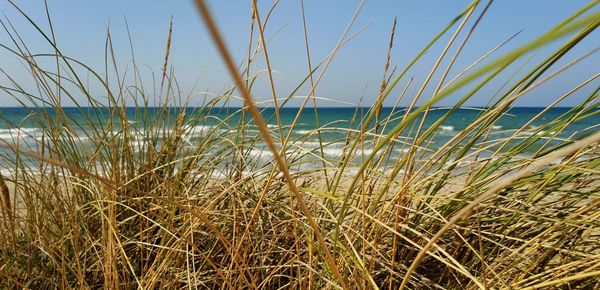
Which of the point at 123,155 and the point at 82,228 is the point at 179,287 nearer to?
the point at 82,228

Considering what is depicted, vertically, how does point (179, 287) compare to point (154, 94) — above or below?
below

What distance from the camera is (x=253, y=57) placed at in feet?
4.28

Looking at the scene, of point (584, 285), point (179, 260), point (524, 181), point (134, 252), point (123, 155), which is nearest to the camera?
point (584, 285)

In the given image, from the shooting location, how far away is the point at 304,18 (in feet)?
3.34

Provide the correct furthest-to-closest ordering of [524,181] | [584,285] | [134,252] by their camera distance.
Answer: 1. [134,252]
2. [524,181]
3. [584,285]

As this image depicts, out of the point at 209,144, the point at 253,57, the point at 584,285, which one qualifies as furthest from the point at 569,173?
the point at 209,144

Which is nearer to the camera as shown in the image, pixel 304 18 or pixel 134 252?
pixel 304 18

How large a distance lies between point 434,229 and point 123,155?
2.84 feet

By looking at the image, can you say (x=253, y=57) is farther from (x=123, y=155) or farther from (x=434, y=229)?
(x=434, y=229)

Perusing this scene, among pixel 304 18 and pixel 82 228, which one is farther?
pixel 82 228

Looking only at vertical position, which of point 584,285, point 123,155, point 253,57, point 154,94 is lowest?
point 584,285

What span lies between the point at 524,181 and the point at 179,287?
77 centimetres

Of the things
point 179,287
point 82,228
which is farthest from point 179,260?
point 82,228

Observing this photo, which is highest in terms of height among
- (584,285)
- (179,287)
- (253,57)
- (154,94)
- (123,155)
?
(253,57)
